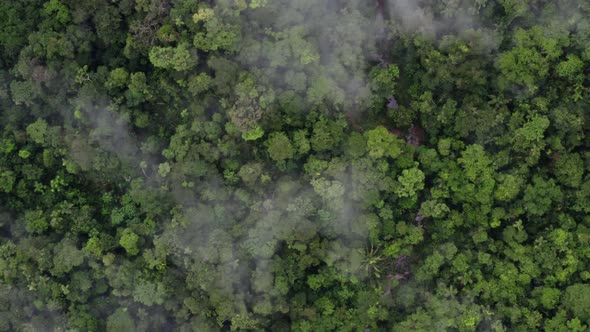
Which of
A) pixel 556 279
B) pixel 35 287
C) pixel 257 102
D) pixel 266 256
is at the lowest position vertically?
pixel 35 287

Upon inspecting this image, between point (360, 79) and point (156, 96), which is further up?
point (360, 79)

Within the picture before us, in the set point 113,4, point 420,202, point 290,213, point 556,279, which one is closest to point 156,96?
point 113,4

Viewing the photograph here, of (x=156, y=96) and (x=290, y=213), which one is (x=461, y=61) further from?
(x=156, y=96)

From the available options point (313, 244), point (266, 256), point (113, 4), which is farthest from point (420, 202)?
point (113, 4)

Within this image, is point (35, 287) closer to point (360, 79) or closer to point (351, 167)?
point (351, 167)

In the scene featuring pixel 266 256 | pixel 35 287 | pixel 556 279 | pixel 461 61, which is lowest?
pixel 35 287

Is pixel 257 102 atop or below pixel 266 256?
atop

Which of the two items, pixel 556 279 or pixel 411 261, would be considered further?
pixel 411 261
